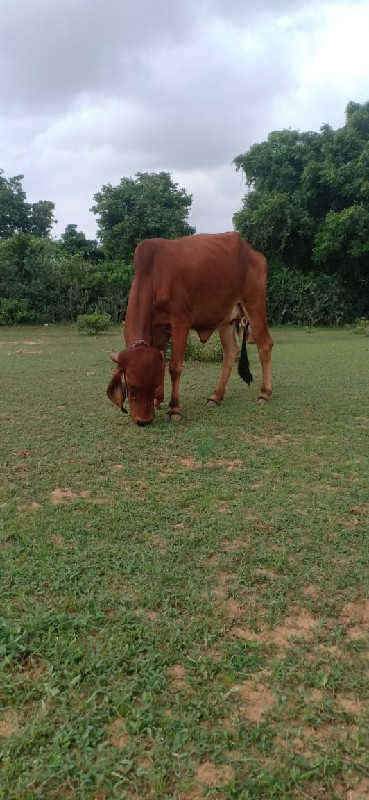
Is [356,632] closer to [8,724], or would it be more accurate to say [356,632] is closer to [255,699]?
[255,699]

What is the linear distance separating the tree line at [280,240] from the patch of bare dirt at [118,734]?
1908 cm

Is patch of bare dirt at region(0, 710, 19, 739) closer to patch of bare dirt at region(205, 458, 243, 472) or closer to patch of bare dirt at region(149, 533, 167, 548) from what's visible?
patch of bare dirt at region(149, 533, 167, 548)

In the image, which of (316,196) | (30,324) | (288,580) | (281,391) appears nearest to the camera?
(288,580)

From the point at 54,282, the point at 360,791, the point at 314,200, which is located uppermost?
the point at 314,200

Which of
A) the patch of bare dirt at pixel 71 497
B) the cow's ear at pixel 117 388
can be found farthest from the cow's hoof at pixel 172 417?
the patch of bare dirt at pixel 71 497

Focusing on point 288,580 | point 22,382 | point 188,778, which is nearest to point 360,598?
point 288,580

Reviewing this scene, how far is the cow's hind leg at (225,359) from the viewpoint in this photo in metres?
6.71

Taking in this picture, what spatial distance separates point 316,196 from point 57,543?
2256 centimetres

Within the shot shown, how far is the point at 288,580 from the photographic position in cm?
256

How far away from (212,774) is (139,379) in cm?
377

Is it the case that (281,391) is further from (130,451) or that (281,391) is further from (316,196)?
(316,196)

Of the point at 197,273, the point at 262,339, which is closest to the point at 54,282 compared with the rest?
the point at 262,339

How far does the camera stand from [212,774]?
156cm

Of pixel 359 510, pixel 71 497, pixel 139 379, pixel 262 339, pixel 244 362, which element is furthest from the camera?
pixel 244 362
